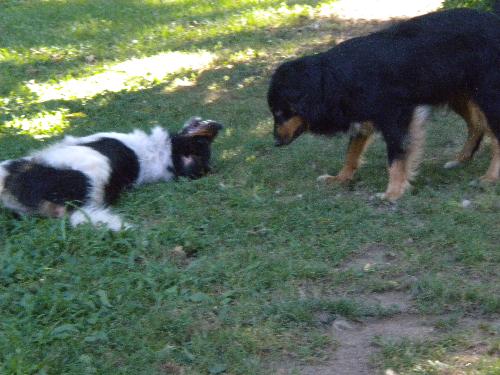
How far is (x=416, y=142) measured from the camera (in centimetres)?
626

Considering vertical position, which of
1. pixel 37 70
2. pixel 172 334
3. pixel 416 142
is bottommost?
pixel 37 70

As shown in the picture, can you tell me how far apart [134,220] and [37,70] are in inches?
211

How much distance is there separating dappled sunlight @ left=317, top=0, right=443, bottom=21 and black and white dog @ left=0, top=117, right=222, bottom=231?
4.92 m

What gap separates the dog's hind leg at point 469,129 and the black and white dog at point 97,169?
2.17 meters

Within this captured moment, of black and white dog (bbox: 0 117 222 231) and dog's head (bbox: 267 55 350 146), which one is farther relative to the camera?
dog's head (bbox: 267 55 350 146)

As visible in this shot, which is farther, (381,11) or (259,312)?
(381,11)

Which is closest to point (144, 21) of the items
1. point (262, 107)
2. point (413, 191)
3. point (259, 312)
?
point (262, 107)

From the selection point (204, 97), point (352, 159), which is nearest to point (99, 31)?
point (204, 97)

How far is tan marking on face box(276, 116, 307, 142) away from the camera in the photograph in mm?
6387

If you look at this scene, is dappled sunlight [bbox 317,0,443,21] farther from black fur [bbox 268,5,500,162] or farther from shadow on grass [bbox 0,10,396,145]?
black fur [bbox 268,5,500,162]

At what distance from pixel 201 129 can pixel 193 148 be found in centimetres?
21

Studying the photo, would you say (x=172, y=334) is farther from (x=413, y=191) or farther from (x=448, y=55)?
(x=448, y=55)

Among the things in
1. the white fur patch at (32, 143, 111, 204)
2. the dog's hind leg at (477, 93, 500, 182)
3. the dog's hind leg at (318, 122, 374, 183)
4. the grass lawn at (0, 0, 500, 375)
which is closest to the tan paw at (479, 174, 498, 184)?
the dog's hind leg at (477, 93, 500, 182)

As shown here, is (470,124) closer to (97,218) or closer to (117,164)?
(117,164)
